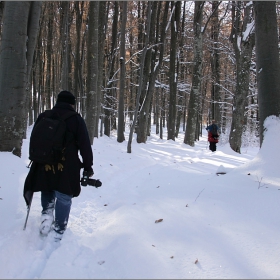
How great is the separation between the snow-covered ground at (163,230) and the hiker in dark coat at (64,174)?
27 centimetres

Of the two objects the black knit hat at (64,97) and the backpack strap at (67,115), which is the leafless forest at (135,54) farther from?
the backpack strap at (67,115)

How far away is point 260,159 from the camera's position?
15.9 feet

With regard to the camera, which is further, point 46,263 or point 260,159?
point 260,159

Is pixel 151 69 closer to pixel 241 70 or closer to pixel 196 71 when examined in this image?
pixel 196 71

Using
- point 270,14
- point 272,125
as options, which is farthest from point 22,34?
point 272,125

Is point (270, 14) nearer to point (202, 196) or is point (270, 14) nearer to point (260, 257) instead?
point (202, 196)

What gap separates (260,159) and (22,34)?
18.1 feet

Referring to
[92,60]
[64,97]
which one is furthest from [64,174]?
[92,60]

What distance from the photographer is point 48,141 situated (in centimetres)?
300

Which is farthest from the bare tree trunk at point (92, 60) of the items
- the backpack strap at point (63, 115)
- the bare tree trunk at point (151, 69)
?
the backpack strap at point (63, 115)

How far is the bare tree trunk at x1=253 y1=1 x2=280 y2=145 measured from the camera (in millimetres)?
4855

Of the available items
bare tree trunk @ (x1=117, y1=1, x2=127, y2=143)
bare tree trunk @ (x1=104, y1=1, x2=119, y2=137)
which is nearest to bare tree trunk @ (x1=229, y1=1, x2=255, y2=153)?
bare tree trunk @ (x1=117, y1=1, x2=127, y2=143)

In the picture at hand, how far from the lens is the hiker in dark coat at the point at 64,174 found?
10.3 feet

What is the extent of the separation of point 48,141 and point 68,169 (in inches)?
17.1
